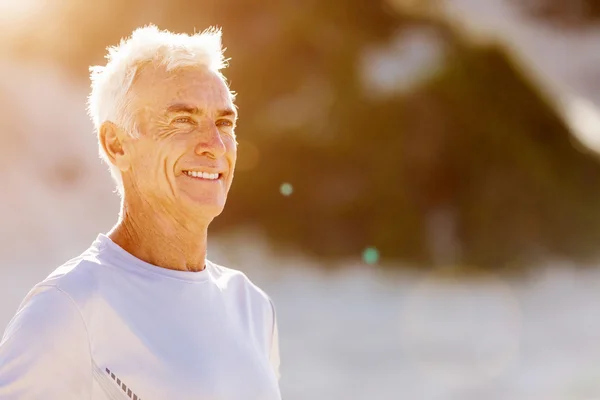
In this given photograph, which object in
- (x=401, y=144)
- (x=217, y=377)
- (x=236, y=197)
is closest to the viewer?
(x=217, y=377)

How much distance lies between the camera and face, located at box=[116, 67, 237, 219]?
181 cm

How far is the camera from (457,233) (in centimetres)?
1662

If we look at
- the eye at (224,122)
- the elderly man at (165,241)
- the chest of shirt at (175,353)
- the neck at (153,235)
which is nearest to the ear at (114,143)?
the elderly man at (165,241)

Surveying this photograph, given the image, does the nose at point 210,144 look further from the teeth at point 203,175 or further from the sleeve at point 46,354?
the sleeve at point 46,354

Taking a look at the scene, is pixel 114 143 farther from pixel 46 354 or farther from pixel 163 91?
pixel 46 354

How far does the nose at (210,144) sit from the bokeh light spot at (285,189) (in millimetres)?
13672

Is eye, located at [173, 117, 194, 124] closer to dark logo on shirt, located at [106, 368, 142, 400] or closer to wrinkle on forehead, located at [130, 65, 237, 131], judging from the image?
wrinkle on forehead, located at [130, 65, 237, 131]

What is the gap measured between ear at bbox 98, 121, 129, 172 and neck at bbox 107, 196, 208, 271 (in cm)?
11

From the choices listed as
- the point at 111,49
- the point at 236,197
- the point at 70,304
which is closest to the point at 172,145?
the point at 111,49

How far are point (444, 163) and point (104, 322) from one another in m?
15.8

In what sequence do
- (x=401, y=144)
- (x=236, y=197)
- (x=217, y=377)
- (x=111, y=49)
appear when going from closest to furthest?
(x=217, y=377) → (x=111, y=49) → (x=236, y=197) → (x=401, y=144)

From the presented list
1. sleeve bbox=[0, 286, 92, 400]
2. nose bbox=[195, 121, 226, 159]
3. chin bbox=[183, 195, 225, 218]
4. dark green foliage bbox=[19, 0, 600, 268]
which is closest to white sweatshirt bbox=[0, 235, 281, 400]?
sleeve bbox=[0, 286, 92, 400]

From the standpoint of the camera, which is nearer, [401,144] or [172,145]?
[172,145]

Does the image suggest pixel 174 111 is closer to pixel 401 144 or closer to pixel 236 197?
pixel 236 197
